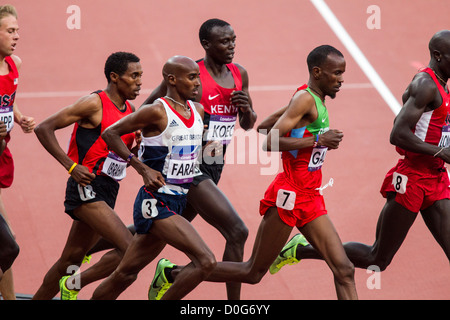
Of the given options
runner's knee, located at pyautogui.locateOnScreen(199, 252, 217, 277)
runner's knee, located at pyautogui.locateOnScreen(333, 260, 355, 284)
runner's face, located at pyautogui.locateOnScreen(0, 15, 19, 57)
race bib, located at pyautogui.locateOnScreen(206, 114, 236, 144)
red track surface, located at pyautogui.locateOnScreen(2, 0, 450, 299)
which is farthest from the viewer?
red track surface, located at pyautogui.locateOnScreen(2, 0, 450, 299)

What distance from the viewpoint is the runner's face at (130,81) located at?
246 inches

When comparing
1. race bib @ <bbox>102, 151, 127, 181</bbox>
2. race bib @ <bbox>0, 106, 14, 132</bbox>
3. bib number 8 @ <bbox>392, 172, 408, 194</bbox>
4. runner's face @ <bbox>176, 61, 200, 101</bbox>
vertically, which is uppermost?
runner's face @ <bbox>176, 61, 200, 101</bbox>

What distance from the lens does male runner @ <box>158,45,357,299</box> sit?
579 centimetres

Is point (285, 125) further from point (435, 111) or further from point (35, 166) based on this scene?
point (35, 166)

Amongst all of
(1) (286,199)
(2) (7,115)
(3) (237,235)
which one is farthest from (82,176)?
(1) (286,199)

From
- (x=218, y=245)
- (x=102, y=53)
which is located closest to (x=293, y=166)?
(x=218, y=245)

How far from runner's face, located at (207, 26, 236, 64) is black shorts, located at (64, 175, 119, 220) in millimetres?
1392

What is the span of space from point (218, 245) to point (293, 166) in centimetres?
271

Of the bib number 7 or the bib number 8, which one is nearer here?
the bib number 7

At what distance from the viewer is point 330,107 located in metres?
11.6

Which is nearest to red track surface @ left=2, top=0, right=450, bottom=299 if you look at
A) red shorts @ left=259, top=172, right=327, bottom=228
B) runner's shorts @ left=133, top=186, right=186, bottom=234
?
red shorts @ left=259, top=172, right=327, bottom=228

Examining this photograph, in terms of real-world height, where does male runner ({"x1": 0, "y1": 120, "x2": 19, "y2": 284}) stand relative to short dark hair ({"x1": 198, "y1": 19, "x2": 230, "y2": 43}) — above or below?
below

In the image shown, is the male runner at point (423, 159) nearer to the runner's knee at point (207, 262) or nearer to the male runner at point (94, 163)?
the runner's knee at point (207, 262)

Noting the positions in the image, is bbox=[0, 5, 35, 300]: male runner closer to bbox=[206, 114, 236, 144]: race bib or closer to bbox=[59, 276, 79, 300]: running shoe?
bbox=[59, 276, 79, 300]: running shoe
